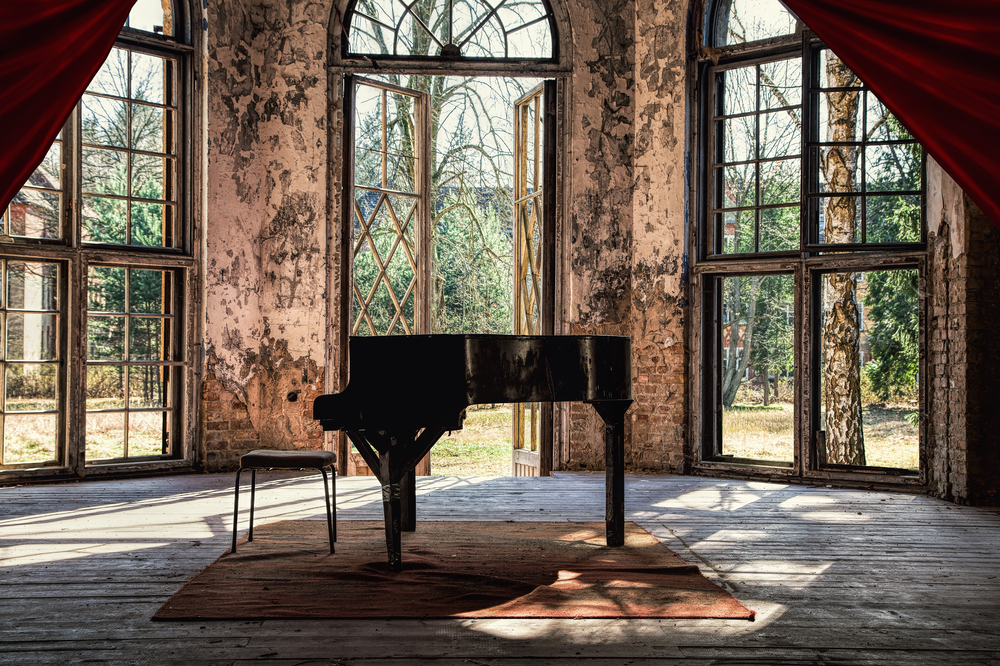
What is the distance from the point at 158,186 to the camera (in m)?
5.62

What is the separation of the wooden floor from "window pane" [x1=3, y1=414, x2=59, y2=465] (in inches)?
13.0

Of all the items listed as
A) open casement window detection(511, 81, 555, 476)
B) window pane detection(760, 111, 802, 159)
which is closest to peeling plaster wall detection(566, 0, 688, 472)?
open casement window detection(511, 81, 555, 476)

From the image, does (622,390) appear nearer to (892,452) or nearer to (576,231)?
(576,231)

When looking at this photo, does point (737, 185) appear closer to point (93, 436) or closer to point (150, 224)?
point (150, 224)

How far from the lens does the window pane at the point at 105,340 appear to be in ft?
17.8

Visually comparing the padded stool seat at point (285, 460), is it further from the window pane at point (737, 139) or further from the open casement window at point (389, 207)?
the window pane at point (737, 139)

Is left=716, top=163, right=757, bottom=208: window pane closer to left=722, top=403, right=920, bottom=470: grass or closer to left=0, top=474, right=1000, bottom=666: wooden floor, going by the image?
left=722, top=403, right=920, bottom=470: grass

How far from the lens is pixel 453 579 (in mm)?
3012

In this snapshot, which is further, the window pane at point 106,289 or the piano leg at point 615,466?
the window pane at point 106,289

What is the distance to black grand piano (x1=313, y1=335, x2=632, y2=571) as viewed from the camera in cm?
293

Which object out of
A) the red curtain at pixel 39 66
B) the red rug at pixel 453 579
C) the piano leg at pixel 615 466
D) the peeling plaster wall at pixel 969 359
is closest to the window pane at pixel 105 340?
the red rug at pixel 453 579

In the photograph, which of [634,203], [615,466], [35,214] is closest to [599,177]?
[634,203]

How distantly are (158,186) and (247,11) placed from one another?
4.89 ft

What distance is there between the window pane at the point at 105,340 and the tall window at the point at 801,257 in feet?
14.2
